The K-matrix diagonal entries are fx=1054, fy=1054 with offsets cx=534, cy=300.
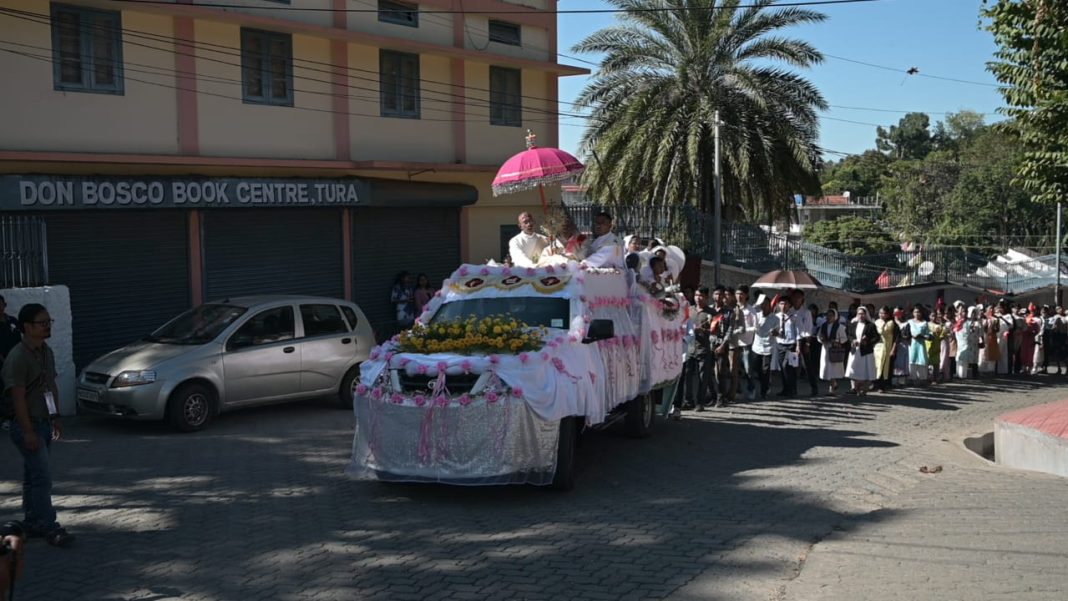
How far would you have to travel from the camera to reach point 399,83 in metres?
21.8

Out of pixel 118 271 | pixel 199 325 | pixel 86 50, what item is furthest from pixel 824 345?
pixel 86 50

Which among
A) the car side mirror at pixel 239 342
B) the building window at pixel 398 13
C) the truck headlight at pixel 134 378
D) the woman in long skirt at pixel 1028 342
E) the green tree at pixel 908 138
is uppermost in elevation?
the green tree at pixel 908 138

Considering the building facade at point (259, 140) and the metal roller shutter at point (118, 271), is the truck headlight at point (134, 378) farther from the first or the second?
the metal roller shutter at point (118, 271)

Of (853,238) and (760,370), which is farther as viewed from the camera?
(853,238)

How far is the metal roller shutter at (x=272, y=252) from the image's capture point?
1855 cm

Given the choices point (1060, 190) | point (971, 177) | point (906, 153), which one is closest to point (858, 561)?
point (1060, 190)

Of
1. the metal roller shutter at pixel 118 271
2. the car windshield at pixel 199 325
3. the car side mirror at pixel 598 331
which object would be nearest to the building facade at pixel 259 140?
the metal roller shutter at pixel 118 271

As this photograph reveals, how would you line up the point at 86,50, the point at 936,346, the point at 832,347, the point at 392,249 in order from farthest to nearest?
the point at 392,249 → the point at 936,346 → the point at 832,347 → the point at 86,50

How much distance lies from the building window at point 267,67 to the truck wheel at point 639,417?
33.2 ft

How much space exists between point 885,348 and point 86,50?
14.4m

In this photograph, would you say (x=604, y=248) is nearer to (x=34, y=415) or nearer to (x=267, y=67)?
(x=34, y=415)

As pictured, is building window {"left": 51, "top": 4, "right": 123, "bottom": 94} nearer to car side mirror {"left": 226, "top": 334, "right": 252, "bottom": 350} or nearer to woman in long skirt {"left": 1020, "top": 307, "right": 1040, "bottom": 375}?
car side mirror {"left": 226, "top": 334, "right": 252, "bottom": 350}

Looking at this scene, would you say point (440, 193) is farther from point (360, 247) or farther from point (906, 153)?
point (906, 153)

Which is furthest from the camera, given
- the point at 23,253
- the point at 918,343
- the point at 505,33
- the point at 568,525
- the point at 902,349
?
the point at 505,33
